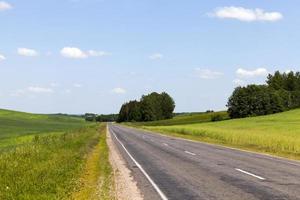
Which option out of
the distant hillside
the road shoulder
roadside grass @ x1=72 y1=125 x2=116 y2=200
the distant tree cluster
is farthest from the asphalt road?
the distant tree cluster

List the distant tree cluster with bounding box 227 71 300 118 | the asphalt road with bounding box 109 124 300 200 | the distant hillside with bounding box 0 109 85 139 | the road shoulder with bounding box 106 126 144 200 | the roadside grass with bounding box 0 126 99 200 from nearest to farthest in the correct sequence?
the roadside grass with bounding box 0 126 99 200 < the asphalt road with bounding box 109 124 300 200 < the road shoulder with bounding box 106 126 144 200 < the distant hillside with bounding box 0 109 85 139 < the distant tree cluster with bounding box 227 71 300 118

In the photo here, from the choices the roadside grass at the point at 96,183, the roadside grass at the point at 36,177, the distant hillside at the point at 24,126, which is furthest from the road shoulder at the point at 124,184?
the distant hillside at the point at 24,126

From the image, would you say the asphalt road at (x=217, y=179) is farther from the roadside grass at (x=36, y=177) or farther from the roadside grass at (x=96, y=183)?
the roadside grass at (x=36, y=177)

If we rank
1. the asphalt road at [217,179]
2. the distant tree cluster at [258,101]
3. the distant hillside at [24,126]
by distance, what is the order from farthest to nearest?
the distant tree cluster at [258,101] < the distant hillside at [24,126] < the asphalt road at [217,179]

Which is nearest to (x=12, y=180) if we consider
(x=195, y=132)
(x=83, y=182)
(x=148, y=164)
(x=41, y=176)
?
(x=41, y=176)

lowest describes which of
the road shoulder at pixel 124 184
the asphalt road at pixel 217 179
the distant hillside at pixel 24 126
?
the road shoulder at pixel 124 184

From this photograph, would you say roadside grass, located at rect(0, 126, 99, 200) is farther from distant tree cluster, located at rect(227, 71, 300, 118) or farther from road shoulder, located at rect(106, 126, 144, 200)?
distant tree cluster, located at rect(227, 71, 300, 118)

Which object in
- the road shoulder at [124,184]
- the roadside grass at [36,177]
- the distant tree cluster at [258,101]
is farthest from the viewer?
the distant tree cluster at [258,101]

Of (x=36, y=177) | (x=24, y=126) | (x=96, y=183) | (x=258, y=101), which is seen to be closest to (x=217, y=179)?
(x=96, y=183)

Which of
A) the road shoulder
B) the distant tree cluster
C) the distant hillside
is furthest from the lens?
the distant tree cluster

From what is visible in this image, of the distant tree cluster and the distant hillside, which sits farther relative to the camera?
the distant tree cluster

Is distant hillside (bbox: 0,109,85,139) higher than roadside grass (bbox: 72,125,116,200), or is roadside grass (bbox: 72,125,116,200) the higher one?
distant hillside (bbox: 0,109,85,139)

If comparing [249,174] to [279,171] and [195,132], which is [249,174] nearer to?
[279,171]

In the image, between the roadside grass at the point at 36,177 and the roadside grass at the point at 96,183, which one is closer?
the roadside grass at the point at 36,177
